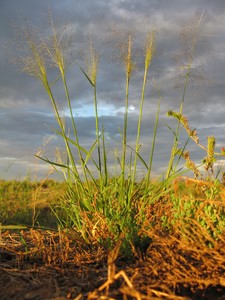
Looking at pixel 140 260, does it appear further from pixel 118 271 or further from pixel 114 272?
pixel 114 272

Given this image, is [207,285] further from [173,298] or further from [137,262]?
[137,262]

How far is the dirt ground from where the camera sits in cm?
227

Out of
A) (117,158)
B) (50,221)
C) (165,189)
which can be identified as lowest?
(50,221)

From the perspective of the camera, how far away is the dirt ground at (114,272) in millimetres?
2271

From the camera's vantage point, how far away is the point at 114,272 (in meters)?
1.86

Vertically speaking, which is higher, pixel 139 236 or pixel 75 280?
pixel 139 236

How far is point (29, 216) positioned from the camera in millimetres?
7539

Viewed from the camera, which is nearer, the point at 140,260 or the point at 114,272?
the point at 114,272

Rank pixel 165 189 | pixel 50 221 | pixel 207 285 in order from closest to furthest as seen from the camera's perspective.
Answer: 1. pixel 207 285
2. pixel 165 189
3. pixel 50 221

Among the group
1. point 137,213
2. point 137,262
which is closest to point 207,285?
point 137,262

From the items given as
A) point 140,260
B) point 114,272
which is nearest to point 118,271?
point 140,260

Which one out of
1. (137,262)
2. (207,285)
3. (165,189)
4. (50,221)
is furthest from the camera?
(50,221)

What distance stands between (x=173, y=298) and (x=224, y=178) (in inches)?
86.2

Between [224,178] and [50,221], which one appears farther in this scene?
[50,221]
